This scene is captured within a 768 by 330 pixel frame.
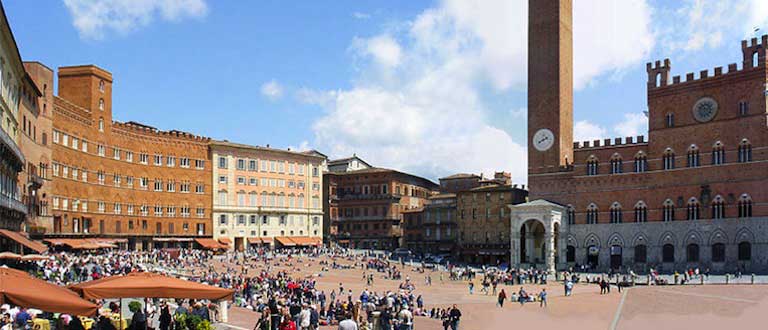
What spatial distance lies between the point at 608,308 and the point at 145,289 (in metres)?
29.4

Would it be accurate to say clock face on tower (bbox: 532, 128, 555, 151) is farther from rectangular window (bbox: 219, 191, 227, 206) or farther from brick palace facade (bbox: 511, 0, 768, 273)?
rectangular window (bbox: 219, 191, 227, 206)

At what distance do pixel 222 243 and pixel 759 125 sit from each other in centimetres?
5194

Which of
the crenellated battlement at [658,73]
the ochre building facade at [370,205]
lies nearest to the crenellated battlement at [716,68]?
the crenellated battlement at [658,73]

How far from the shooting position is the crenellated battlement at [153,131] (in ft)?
225

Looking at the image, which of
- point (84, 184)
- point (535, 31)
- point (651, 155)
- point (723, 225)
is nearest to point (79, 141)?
point (84, 184)

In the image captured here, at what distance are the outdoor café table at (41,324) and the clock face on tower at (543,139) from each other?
187 ft

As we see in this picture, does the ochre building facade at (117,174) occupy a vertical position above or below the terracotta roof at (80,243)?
above

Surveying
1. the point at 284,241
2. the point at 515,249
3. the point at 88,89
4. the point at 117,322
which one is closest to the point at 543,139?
the point at 515,249

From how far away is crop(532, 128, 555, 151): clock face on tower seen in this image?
68.9m

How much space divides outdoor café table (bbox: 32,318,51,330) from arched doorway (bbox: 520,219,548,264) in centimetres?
5398

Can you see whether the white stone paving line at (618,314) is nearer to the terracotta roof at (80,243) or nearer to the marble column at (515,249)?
the marble column at (515,249)

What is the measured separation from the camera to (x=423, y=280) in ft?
189

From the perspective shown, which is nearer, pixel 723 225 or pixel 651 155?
pixel 723 225

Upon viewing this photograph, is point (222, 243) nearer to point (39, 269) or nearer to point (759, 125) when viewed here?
point (39, 269)
